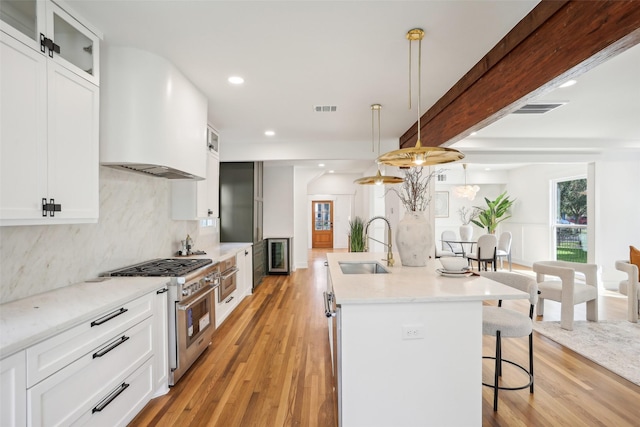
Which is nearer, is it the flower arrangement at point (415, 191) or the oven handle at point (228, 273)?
the flower arrangement at point (415, 191)

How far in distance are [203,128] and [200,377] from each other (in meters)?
2.29

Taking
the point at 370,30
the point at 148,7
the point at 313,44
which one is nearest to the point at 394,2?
the point at 370,30

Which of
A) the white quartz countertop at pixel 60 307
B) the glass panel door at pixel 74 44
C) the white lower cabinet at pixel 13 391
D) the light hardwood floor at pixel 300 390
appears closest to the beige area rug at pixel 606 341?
the light hardwood floor at pixel 300 390

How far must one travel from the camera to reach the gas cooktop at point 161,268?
2385mm

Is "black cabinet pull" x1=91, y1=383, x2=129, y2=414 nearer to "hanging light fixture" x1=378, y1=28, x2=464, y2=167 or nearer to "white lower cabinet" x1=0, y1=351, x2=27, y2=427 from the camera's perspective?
"white lower cabinet" x1=0, y1=351, x2=27, y2=427

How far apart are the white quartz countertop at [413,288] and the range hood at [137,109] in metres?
1.66

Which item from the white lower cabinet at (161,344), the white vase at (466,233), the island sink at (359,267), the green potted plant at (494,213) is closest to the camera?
the white lower cabinet at (161,344)

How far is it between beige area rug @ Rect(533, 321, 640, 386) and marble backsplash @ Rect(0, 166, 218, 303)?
168 inches

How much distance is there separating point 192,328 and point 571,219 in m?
7.77

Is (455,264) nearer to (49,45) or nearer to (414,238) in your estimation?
(414,238)

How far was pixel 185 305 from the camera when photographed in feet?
7.97

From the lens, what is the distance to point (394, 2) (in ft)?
5.91

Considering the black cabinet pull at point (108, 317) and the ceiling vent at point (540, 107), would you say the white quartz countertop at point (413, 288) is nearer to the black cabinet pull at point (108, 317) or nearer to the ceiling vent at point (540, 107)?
the black cabinet pull at point (108, 317)

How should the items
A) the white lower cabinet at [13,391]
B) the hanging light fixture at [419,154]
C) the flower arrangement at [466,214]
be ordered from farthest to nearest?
the flower arrangement at [466,214], the hanging light fixture at [419,154], the white lower cabinet at [13,391]
